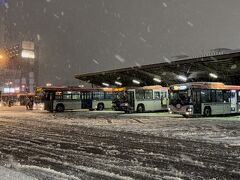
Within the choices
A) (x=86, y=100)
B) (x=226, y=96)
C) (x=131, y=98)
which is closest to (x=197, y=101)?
(x=226, y=96)

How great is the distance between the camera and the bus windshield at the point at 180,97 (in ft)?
90.4

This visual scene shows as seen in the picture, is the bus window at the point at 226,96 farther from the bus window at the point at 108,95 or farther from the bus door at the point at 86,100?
the bus door at the point at 86,100

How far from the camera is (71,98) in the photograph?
131 feet

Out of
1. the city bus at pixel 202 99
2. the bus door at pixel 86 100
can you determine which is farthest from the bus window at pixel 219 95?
the bus door at pixel 86 100

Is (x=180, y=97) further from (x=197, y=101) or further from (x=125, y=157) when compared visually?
(x=125, y=157)

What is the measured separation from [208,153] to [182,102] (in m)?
17.3

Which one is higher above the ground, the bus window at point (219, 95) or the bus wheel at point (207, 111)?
the bus window at point (219, 95)

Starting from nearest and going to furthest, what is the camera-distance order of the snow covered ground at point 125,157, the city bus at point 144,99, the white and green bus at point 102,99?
the snow covered ground at point 125,157 → the city bus at point 144,99 → the white and green bus at point 102,99

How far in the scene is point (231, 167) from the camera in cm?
853

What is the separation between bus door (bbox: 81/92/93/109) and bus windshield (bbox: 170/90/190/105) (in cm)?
1393

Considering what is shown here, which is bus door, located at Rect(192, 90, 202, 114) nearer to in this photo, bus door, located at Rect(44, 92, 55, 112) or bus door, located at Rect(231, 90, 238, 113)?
bus door, located at Rect(231, 90, 238, 113)

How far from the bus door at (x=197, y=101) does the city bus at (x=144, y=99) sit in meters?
8.56

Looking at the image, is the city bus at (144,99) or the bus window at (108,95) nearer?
the city bus at (144,99)

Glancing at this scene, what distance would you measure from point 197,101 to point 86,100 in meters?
16.3
